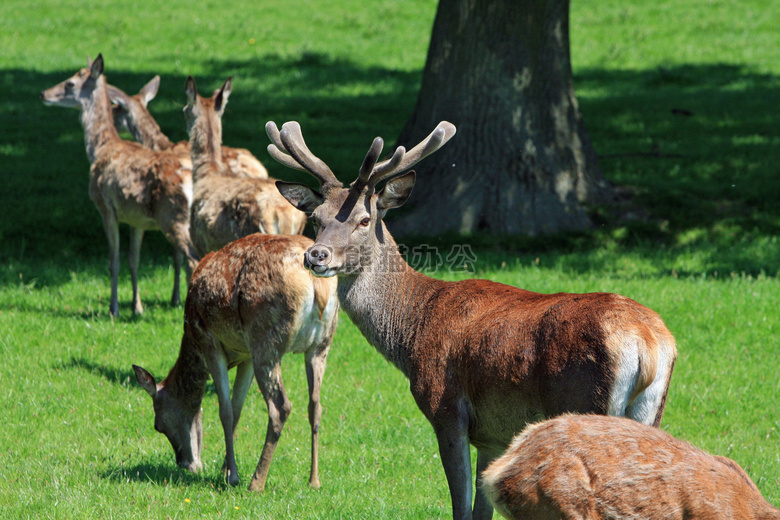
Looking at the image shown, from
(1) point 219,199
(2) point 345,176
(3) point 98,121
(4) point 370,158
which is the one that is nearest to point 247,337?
(4) point 370,158

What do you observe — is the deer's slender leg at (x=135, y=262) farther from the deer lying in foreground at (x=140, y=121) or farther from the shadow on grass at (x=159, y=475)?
the shadow on grass at (x=159, y=475)

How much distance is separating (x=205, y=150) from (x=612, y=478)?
6.69 meters

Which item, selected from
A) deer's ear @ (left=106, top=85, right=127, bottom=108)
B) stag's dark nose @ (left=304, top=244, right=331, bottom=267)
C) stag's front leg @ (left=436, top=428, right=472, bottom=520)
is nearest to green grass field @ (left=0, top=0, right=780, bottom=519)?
stag's front leg @ (left=436, top=428, right=472, bottom=520)

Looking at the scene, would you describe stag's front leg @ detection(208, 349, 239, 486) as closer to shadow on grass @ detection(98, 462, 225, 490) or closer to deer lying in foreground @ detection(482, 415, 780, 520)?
shadow on grass @ detection(98, 462, 225, 490)

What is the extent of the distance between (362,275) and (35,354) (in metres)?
4.13

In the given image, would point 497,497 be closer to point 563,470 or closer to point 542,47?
point 563,470

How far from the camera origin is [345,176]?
12.7 meters

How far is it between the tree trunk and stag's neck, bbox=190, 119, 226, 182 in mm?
2926

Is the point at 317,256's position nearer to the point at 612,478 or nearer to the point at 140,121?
the point at 612,478

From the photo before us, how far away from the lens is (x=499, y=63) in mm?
11406

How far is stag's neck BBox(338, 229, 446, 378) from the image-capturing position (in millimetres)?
5160

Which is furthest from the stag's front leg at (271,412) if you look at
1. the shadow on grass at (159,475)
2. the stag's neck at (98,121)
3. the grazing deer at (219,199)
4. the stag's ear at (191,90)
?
the stag's neck at (98,121)

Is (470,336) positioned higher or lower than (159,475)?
higher

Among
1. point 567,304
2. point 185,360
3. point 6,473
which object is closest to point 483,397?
point 567,304
